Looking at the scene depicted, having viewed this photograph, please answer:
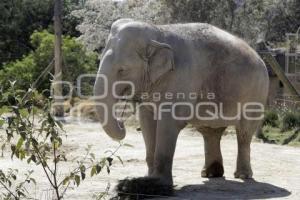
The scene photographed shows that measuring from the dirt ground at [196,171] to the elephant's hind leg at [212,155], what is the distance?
15 cm

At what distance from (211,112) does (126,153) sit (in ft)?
12.0

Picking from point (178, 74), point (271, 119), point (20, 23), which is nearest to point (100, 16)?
point (20, 23)

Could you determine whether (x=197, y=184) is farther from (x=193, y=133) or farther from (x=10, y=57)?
(x=10, y=57)

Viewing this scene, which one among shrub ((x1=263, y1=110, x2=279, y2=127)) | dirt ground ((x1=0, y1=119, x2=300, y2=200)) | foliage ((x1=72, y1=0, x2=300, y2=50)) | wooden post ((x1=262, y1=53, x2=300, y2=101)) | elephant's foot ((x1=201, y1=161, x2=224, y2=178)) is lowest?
dirt ground ((x1=0, y1=119, x2=300, y2=200))

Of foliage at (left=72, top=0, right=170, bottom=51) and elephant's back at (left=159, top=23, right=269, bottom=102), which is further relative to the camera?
foliage at (left=72, top=0, right=170, bottom=51)

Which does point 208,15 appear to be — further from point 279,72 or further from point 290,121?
point 279,72

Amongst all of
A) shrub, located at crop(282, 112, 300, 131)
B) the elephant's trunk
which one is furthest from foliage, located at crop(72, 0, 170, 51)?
the elephant's trunk

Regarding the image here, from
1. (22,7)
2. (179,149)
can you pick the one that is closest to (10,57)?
(22,7)

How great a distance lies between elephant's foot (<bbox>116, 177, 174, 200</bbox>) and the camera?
23.2 feet

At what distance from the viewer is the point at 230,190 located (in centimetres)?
793

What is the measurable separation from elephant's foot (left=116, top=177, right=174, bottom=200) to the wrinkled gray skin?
121 millimetres

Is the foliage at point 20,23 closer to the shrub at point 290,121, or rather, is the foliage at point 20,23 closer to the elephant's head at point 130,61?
the shrub at point 290,121

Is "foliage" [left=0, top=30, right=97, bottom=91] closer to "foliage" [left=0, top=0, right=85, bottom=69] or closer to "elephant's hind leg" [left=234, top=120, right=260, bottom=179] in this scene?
"foliage" [left=0, top=0, right=85, bottom=69]

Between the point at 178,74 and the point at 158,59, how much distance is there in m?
0.35
